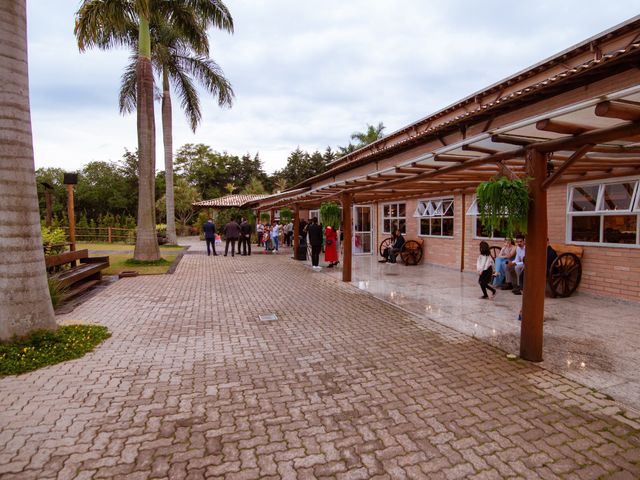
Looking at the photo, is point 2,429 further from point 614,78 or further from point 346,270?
point 614,78

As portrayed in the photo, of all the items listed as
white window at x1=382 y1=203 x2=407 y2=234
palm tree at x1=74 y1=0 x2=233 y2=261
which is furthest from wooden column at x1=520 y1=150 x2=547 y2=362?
palm tree at x1=74 y1=0 x2=233 y2=261

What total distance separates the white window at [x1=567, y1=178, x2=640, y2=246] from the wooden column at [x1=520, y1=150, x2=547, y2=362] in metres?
4.14

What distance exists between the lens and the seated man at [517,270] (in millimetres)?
7875

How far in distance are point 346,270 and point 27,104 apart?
290 inches

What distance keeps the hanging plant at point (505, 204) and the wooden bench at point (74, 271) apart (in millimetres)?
7672

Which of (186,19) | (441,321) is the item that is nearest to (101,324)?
(441,321)

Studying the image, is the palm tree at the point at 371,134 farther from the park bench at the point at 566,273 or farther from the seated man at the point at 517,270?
the park bench at the point at 566,273

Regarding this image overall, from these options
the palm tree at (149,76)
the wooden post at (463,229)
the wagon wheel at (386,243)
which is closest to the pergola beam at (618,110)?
the wooden post at (463,229)

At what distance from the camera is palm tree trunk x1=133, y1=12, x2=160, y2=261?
12320mm

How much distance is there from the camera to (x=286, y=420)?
3008mm

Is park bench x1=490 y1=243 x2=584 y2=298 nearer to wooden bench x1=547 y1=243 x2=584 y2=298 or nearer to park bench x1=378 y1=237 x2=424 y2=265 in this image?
wooden bench x1=547 y1=243 x2=584 y2=298

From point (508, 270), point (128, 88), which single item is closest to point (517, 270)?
point (508, 270)

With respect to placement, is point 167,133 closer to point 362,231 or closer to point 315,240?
point 362,231

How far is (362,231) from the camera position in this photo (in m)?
17.0
